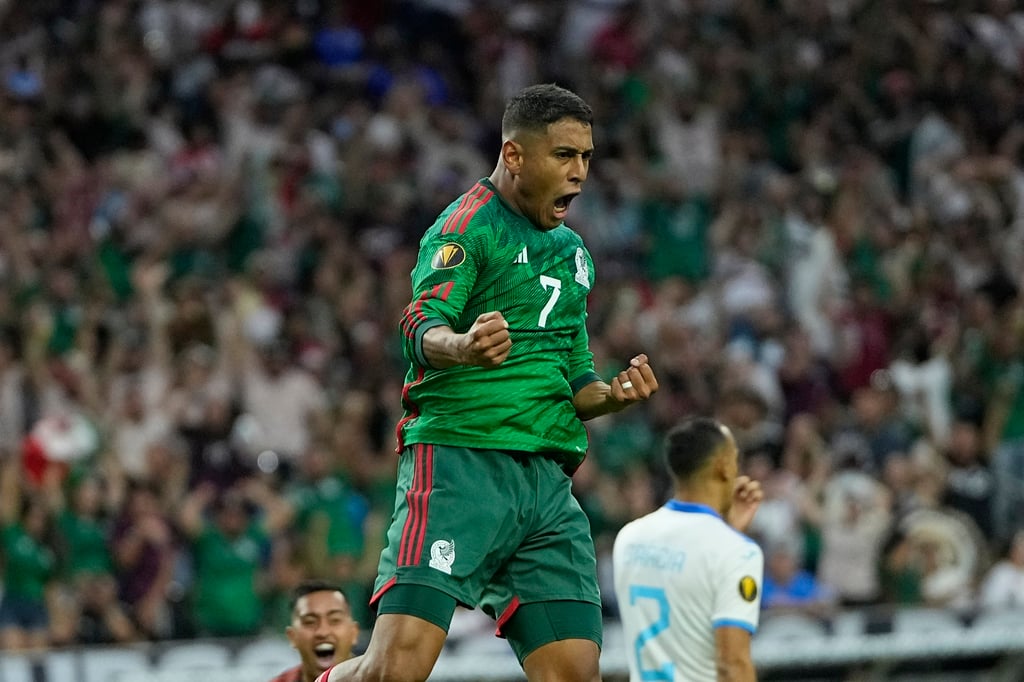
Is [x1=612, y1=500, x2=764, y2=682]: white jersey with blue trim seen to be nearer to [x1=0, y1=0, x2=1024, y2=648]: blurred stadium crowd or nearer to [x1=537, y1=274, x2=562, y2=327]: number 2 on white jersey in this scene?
[x1=537, y1=274, x2=562, y2=327]: number 2 on white jersey

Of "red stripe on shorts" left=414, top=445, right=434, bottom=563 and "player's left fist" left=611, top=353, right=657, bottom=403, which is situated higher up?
"player's left fist" left=611, top=353, right=657, bottom=403

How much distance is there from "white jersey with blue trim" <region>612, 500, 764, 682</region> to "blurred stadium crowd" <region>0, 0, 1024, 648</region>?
5654mm

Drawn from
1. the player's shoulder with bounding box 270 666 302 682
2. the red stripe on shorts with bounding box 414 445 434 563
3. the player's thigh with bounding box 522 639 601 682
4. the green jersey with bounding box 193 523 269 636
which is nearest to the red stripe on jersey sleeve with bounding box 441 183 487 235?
the red stripe on shorts with bounding box 414 445 434 563

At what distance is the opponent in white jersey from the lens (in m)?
6.95

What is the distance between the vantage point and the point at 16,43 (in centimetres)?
1678

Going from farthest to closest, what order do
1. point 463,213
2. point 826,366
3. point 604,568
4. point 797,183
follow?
1. point 797,183
2. point 826,366
3. point 604,568
4. point 463,213

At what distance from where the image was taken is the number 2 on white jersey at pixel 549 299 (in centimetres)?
582

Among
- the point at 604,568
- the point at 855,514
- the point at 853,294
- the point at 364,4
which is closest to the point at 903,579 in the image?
the point at 855,514

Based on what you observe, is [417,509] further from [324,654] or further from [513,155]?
[324,654]

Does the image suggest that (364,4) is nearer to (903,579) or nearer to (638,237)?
(638,237)

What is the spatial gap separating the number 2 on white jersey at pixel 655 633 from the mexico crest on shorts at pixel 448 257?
2183 mm

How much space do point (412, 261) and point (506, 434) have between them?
32.7 ft

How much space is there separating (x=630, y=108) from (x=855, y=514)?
227 inches

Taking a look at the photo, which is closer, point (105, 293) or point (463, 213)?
point (463, 213)
